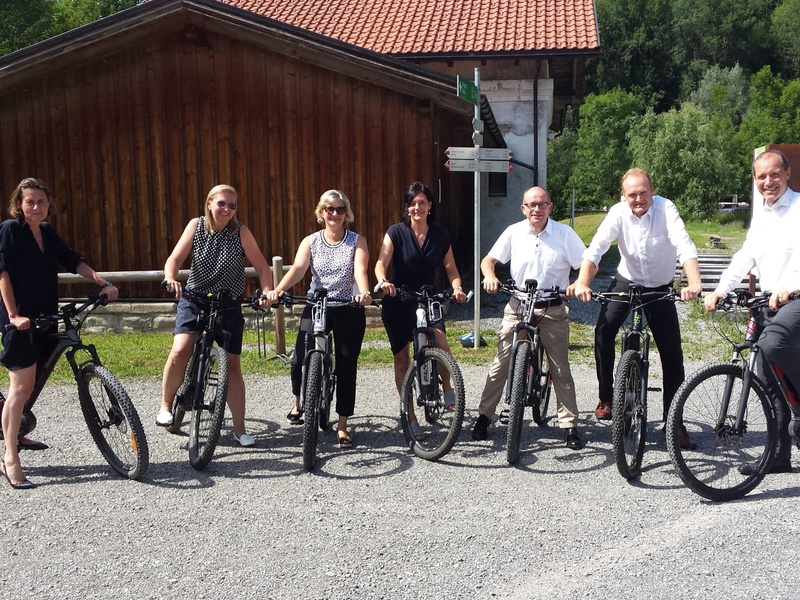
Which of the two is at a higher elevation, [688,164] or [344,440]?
[688,164]

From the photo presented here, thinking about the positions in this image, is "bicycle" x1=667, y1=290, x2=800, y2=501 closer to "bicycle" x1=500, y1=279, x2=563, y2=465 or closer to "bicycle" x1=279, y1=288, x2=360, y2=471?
"bicycle" x1=500, y1=279, x2=563, y2=465

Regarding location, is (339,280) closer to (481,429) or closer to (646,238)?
(481,429)

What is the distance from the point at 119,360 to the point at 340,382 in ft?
15.1

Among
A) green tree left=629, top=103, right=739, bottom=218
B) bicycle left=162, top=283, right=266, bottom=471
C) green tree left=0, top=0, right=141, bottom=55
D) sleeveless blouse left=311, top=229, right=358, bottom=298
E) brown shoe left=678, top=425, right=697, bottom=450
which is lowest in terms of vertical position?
brown shoe left=678, top=425, right=697, bottom=450

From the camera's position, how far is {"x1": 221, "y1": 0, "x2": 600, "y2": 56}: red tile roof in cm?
1755

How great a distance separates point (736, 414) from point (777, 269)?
3.00 feet

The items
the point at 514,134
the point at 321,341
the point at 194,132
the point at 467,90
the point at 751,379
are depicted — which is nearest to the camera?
the point at 751,379

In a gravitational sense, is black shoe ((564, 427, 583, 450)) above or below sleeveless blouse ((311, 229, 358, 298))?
below

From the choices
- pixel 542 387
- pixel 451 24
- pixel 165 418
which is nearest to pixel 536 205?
pixel 542 387

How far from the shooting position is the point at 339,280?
568 cm

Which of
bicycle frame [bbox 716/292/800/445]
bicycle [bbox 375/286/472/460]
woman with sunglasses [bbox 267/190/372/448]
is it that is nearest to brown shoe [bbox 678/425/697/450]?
bicycle frame [bbox 716/292/800/445]

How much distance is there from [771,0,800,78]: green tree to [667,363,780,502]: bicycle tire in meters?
86.0

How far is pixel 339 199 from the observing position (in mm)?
5609

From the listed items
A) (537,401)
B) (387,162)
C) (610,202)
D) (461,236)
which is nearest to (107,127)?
(387,162)
